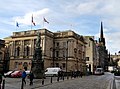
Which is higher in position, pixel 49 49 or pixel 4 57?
pixel 49 49

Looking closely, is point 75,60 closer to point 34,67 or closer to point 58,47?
point 58,47

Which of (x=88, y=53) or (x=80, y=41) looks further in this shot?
(x=88, y=53)

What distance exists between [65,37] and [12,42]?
19566 mm

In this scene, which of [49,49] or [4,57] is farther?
[4,57]

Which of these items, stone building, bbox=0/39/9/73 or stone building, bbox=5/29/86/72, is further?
stone building, bbox=0/39/9/73

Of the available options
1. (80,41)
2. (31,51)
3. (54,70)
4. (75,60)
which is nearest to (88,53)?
(80,41)

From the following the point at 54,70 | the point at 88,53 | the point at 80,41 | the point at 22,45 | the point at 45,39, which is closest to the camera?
the point at 54,70

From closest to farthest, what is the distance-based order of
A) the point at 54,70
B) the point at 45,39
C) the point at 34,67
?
the point at 34,67 → the point at 54,70 → the point at 45,39

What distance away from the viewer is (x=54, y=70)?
62.6m

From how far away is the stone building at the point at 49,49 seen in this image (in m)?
80.8

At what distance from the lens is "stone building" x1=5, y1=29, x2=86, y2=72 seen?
80800mm

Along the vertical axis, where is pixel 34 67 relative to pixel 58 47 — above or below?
below

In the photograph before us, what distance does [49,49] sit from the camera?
82.8m

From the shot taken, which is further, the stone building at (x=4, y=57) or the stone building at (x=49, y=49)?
the stone building at (x=4, y=57)
